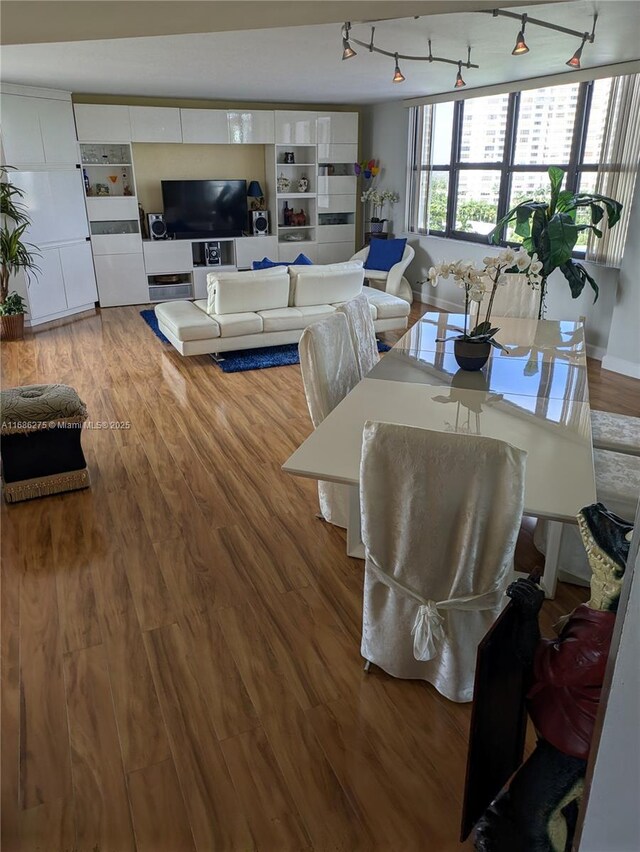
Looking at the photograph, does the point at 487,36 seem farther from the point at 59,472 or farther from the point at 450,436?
the point at 59,472

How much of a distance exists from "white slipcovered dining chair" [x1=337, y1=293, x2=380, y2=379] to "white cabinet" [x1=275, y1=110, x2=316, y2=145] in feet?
19.4

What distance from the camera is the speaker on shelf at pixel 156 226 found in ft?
25.3

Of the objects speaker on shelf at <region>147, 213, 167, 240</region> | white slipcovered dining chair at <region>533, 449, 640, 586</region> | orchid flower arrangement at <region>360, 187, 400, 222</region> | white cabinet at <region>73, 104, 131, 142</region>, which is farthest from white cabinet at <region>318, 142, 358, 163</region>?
white slipcovered dining chair at <region>533, 449, 640, 586</region>

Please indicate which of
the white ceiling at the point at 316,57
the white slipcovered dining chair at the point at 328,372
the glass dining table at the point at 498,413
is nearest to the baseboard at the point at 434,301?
the white ceiling at the point at 316,57

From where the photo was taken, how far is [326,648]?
2.23 meters

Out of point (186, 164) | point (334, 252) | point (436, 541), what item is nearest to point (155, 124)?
point (186, 164)

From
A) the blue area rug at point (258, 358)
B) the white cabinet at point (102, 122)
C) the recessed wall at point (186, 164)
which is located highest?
the white cabinet at point (102, 122)

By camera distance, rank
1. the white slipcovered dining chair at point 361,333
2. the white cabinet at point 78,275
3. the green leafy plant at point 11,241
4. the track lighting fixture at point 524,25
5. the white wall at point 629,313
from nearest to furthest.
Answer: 1. the white slipcovered dining chair at point 361,333
2. the track lighting fixture at point 524,25
3. the white wall at point 629,313
4. the green leafy plant at point 11,241
5. the white cabinet at point 78,275

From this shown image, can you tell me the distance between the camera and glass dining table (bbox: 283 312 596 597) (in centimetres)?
193

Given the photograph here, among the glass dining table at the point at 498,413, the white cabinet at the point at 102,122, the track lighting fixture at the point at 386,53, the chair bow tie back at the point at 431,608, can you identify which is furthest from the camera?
the white cabinet at the point at 102,122

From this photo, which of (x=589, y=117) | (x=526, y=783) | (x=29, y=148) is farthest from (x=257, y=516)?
(x=29, y=148)

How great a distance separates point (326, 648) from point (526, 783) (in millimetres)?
956

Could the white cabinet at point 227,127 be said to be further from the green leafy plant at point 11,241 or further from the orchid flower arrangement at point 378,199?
the green leafy plant at point 11,241

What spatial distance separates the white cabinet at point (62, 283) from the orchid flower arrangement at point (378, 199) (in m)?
3.85
